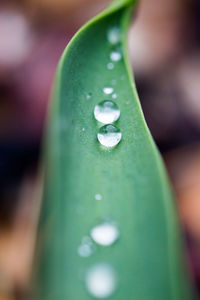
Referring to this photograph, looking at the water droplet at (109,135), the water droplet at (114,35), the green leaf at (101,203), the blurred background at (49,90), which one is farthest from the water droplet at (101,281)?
the blurred background at (49,90)

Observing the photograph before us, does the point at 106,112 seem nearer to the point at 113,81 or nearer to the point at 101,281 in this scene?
the point at 113,81

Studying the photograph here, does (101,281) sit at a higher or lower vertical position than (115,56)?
lower

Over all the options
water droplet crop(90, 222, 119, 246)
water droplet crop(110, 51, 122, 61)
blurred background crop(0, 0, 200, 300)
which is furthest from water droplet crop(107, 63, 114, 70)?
blurred background crop(0, 0, 200, 300)

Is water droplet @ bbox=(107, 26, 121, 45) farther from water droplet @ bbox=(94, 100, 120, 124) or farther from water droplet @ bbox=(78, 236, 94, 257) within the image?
water droplet @ bbox=(78, 236, 94, 257)

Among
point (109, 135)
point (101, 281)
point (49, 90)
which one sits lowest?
point (101, 281)

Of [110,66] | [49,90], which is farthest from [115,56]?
[49,90]

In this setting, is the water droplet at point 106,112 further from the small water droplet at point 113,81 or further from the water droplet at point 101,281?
the water droplet at point 101,281
